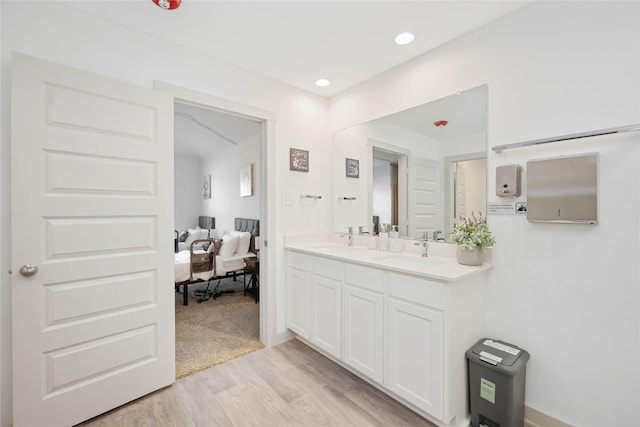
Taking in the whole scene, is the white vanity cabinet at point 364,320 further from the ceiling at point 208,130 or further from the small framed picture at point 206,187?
the small framed picture at point 206,187

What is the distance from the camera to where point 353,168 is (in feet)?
9.40

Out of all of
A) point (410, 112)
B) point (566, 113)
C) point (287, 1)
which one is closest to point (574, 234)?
A: point (566, 113)

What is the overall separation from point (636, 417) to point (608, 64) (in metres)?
1.76

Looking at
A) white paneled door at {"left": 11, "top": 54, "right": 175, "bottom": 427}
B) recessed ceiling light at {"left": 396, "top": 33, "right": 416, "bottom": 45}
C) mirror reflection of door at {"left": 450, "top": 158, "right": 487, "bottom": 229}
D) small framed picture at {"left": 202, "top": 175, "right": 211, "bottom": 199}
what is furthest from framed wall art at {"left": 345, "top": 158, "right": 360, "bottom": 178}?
small framed picture at {"left": 202, "top": 175, "right": 211, "bottom": 199}

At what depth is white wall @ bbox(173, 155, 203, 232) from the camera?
6.74m

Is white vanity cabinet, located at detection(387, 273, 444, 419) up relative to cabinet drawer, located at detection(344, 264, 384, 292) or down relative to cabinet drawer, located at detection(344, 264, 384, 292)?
down

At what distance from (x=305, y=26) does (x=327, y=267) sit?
1.76 metres

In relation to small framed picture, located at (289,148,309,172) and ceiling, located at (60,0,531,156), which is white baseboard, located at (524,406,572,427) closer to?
ceiling, located at (60,0,531,156)

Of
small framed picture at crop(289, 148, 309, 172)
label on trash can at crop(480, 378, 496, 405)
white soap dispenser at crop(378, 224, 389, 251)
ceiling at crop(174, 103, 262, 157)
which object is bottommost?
label on trash can at crop(480, 378, 496, 405)

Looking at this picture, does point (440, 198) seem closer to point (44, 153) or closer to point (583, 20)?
point (583, 20)

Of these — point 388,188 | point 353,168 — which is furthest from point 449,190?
point 353,168

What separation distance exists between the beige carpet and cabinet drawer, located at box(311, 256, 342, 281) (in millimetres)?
960

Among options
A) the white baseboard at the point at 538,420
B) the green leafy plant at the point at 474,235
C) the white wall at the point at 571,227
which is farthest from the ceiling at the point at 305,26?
the white baseboard at the point at 538,420

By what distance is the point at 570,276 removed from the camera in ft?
5.06
